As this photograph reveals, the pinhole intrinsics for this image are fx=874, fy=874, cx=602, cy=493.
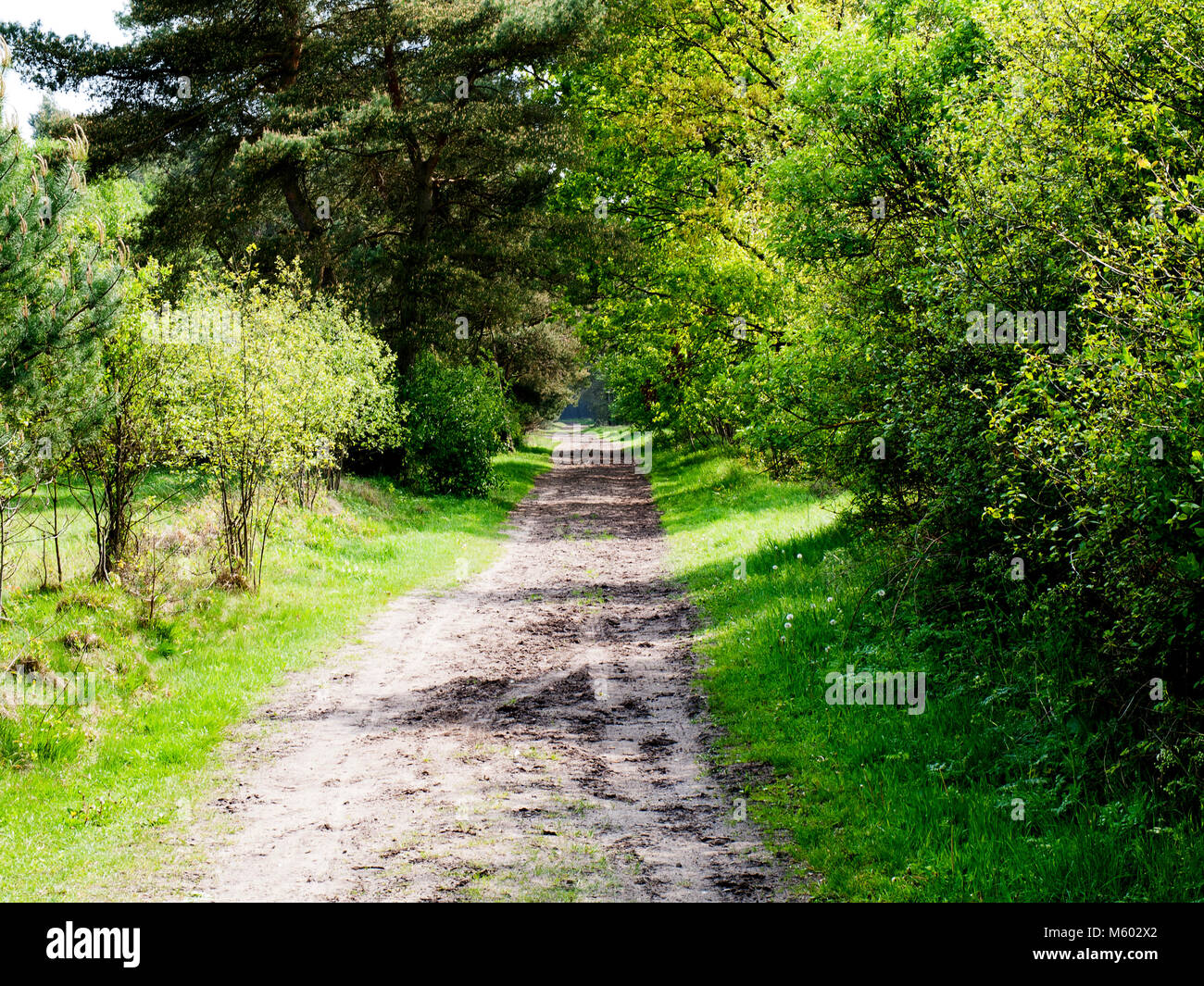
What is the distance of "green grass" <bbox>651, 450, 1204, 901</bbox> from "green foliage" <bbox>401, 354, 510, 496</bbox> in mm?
13970

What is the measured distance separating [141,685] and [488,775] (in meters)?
3.75

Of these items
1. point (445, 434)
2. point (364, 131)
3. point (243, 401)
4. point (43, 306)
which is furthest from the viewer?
point (445, 434)

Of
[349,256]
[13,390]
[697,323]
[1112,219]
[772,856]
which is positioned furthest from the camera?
[349,256]

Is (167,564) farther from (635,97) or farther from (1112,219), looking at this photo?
(635,97)

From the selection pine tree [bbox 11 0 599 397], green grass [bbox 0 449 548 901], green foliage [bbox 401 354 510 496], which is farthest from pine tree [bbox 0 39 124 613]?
green foliage [bbox 401 354 510 496]

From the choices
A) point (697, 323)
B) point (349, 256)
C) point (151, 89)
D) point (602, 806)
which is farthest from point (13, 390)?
point (349, 256)

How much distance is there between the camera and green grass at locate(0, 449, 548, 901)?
5395mm

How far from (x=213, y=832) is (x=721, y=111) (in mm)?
18264

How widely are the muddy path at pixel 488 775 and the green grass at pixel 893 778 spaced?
40 cm

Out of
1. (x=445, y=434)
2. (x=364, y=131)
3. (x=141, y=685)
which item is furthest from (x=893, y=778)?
(x=445, y=434)

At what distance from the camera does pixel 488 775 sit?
21.5 feet

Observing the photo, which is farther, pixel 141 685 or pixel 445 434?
pixel 445 434

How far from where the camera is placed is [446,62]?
20578 millimetres

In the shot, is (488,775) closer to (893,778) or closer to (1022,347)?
(893,778)
